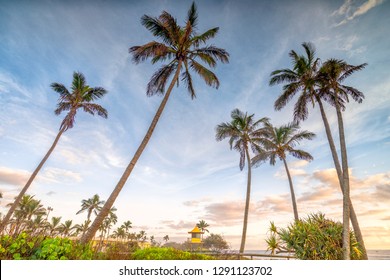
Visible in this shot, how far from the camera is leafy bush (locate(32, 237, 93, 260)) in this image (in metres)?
4.96

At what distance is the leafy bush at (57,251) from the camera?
4961mm

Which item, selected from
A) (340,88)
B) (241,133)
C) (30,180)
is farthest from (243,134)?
(30,180)

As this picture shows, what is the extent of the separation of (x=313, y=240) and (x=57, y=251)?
9.90 meters

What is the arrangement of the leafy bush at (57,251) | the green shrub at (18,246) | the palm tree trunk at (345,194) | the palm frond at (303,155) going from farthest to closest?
the palm frond at (303,155) → the palm tree trunk at (345,194) → the leafy bush at (57,251) → the green shrub at (18,246)

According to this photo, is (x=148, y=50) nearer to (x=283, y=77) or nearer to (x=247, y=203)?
(x=283, y=77)

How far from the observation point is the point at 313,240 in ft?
33.1

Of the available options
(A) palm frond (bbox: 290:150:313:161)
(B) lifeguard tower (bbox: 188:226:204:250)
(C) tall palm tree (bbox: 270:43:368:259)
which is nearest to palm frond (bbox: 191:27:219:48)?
(C) tall palm tree (bbox: 270:43:368:259)

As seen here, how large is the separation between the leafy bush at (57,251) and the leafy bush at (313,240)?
8720 millimetres

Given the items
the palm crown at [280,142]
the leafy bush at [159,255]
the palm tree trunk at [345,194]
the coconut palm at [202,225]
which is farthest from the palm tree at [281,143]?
the coconut palm at [202,225]

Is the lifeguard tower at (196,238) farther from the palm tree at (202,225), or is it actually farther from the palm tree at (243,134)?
the palm tree at (202,225)

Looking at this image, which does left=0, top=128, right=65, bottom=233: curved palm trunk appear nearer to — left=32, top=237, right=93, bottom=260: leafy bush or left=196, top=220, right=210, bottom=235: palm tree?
left=32, top=237, right=93, bottom=260: leafy bush
